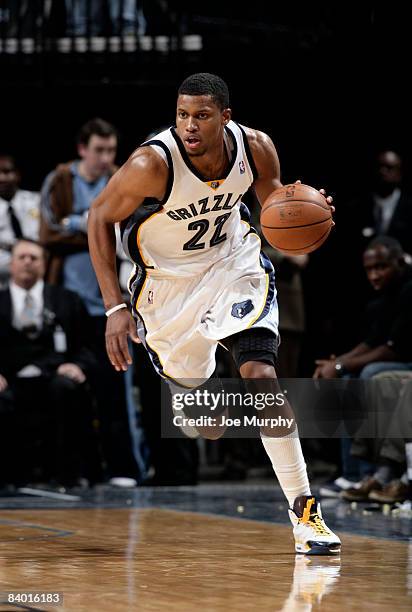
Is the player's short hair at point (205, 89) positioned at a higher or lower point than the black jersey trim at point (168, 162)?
higher

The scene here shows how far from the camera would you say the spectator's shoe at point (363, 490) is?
247 inches

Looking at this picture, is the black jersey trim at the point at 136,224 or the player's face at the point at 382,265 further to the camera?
the player's face at the point at 382,265

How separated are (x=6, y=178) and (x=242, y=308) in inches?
157

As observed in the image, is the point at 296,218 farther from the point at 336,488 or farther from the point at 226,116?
the point at 336,488

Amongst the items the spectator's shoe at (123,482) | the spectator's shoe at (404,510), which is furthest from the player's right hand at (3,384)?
the spectator's shoe at (404,510)

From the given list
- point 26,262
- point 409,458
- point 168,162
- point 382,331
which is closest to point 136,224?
point 168,162

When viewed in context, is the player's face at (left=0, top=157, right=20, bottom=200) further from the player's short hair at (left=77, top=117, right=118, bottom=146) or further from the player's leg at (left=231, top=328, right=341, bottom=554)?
the player's leg at (left=231, top=328, right=341, bottom=554)

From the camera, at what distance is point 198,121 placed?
14.2 ft

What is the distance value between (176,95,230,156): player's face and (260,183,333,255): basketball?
37cm

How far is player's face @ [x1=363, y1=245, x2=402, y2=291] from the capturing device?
6680 mm

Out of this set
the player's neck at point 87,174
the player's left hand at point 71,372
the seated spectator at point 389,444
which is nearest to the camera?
the seated spectator at point 389,444

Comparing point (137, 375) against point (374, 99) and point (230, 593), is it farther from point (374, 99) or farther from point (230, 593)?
point (230, 593)

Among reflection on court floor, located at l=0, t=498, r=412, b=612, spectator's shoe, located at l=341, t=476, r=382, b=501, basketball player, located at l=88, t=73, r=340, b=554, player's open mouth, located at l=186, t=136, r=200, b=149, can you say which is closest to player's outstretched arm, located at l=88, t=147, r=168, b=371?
basketball player, located at l=88, t=73, r=340, b=554

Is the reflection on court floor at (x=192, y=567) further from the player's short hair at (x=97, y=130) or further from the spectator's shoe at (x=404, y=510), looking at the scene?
the player's short hair at (x=97, y=130)
